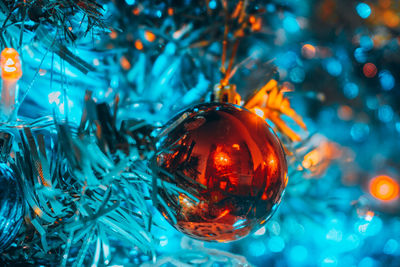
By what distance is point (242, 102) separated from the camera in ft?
2.22

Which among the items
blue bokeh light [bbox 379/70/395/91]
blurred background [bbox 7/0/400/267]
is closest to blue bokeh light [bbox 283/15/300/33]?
blurred background [bbox 7/0/400/267]

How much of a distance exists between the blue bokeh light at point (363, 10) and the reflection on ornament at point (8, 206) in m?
0.72

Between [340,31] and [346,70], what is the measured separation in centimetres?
8

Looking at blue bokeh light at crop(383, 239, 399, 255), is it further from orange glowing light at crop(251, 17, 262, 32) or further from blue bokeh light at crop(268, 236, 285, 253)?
orange glowing light at crop(251, 17, 262, 32)

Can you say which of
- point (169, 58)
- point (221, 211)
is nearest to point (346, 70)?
point (169, 58)

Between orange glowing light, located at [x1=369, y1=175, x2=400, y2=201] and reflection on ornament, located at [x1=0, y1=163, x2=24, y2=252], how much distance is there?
72cm

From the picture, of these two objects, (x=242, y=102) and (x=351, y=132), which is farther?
(x=351, y=132)

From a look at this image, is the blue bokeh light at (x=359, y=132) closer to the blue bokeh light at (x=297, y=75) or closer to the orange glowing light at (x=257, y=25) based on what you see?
the blue bokeh light at (x=297, y=75)

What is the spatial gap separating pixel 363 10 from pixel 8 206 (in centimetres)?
74

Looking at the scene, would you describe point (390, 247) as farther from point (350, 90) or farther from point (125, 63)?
point (125, 63)

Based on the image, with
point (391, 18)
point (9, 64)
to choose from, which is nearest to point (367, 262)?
point (391, 18)

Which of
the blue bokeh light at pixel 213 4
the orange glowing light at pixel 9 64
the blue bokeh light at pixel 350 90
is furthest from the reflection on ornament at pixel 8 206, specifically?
the blue bokeh light at pixel 350 90

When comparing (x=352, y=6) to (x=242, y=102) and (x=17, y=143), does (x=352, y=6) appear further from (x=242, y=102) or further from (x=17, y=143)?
(x=17, y=143)

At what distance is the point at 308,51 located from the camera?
74 centimetres
